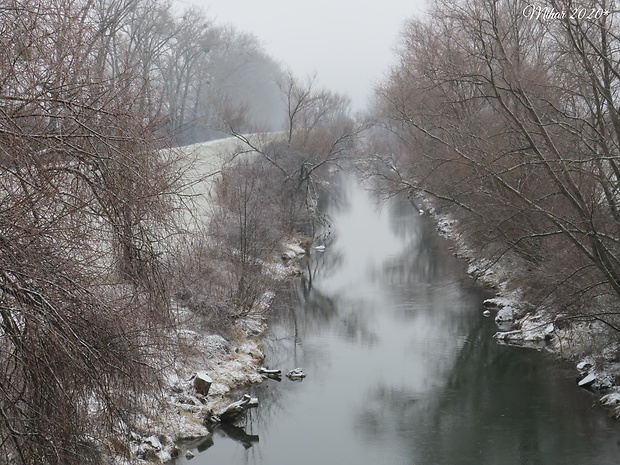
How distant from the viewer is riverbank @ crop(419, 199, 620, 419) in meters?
12.9

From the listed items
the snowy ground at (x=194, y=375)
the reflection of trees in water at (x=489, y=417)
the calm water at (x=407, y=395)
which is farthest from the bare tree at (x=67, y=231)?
the reflection of trees in water at (x=489, y=417)

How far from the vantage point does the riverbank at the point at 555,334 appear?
12867 mm

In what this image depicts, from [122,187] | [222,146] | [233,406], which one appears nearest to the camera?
[122,187]

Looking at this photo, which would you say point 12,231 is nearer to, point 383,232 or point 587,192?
point 587,192

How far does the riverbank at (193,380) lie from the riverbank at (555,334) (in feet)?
16.2

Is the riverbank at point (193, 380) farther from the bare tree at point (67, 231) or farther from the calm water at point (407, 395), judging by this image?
the bare tree at point (67, 231)

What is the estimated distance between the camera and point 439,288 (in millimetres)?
21438

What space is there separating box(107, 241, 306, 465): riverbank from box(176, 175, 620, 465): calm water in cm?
36

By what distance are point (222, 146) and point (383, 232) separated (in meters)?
8.37

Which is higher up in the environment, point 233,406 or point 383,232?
point 383,232

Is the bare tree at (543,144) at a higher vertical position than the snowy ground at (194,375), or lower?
higher

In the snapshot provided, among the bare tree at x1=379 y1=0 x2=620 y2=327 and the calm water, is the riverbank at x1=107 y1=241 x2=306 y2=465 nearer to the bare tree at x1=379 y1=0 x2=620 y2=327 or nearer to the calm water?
the calm water

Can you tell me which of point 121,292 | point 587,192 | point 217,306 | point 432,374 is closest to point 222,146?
point 217,306

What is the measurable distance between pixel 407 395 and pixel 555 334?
448 cm
